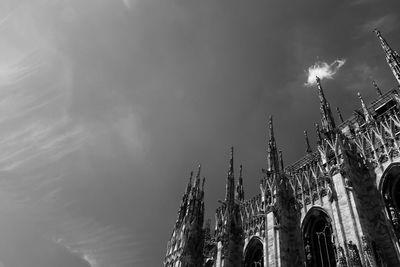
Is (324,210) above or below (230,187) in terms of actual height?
below

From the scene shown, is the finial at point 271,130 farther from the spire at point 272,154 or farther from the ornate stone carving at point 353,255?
the ornate stone carving at point 353,255

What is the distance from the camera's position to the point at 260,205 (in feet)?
93.9

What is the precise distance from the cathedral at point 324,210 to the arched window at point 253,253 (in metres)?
0.08

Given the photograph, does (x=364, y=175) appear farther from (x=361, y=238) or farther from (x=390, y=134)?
(x=361, y=238)

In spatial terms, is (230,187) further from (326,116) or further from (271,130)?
(326,116)

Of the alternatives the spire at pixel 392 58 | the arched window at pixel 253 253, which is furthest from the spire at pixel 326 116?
the arched window at pixel 253 253

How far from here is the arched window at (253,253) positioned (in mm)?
27078

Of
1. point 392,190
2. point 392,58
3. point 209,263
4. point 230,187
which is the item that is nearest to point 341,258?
point 392,190

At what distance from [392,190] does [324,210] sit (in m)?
4.59

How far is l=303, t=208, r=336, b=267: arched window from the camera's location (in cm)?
2133

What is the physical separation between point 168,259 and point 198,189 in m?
7.98

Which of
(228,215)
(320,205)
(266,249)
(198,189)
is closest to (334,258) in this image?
(320,205)

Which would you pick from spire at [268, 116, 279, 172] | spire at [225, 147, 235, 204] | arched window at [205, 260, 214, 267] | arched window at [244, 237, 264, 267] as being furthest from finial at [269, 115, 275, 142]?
arched window at [205, 260, 214, 267]

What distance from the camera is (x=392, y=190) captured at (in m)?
19.2
